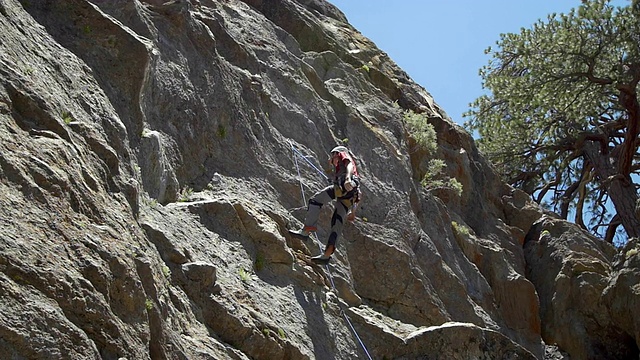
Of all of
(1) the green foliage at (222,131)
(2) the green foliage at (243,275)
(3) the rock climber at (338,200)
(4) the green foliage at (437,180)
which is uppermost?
(4) the green foliage at (437,180)

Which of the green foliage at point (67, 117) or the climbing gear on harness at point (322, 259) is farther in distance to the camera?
the climbing gear on harness at point (322, 259)

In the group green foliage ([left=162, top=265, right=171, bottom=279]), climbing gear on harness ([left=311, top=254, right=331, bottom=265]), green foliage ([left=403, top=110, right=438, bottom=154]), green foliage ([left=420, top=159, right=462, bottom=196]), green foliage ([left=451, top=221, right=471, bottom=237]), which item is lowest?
green foliage ([left=162, top=265, right=171, bottom=279])

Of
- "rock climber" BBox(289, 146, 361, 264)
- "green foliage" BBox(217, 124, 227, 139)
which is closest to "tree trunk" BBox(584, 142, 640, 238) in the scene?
"rock climber" BBox(289, 146, 361, 264)

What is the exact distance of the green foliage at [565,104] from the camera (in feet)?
78.4

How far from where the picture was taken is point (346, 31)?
22172 mm

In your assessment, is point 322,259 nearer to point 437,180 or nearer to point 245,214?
point 245,214

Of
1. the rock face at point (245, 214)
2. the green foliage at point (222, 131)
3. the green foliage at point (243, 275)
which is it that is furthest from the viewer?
the green foliage at point (222, 131)

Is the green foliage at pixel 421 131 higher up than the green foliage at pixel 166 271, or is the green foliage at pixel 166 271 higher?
the green foliage at pixel 421 131

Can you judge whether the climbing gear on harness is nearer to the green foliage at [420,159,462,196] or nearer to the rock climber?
the rock climber

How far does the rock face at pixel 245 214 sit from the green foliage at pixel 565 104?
3.76 m

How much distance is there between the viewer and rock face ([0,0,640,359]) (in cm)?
889

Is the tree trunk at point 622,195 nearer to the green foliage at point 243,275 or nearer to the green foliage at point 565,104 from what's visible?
the green foliage at point 565,104

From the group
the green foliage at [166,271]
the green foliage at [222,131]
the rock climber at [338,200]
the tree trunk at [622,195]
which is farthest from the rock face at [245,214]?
the tree trunk at [622,195]

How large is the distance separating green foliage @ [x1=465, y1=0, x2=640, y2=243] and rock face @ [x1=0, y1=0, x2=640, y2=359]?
376 centimetres
